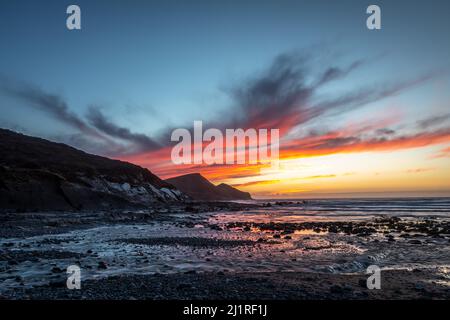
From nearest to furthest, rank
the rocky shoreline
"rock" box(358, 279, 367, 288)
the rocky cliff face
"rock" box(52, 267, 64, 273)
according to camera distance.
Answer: the rocky shoreline
"rock" box(358, 279, 367, 288)
"rock" box(52, 267, 64, 273)
the rocky cliff face

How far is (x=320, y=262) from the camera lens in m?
17.8

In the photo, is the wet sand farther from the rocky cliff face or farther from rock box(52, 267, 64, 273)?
the rocky cliff face

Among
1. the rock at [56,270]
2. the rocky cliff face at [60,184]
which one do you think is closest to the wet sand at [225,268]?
the rock at [56,270]

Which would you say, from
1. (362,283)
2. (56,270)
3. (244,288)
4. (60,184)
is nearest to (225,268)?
(244,288)

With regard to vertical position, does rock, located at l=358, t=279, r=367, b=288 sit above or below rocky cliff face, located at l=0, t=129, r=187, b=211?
below

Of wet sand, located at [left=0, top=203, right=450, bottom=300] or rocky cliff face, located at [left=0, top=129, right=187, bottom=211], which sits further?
rocky cliff face, located at [left=0, top=129, right=187, bottom=211]

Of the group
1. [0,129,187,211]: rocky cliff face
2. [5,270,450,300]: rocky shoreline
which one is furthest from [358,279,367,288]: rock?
[0,129,187,211]: rocky cliff face

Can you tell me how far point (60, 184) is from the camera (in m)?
68.2

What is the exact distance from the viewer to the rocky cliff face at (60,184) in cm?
6141

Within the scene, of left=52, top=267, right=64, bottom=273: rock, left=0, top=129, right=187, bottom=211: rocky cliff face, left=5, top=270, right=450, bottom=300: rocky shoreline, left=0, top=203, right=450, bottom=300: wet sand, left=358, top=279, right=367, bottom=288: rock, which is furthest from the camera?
left=0, top=129, right=187, bottom=211: rocky cliff face

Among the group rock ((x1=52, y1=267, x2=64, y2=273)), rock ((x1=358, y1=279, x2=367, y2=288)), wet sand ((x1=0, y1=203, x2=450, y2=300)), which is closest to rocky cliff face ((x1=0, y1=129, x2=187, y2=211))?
wet sand ((x1=0, y1=203, x2=450, y2=300))

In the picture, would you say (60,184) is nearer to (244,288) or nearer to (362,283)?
(244,288)

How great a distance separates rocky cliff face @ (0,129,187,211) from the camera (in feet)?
201
